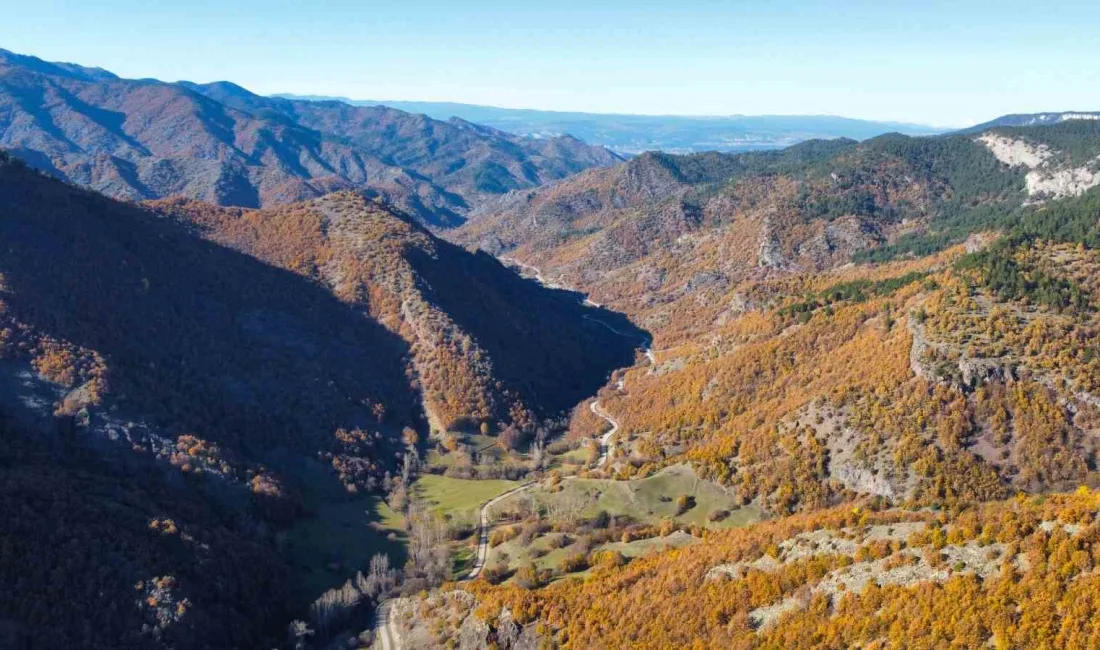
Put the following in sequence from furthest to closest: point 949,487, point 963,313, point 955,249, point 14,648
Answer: point 955,249, point 963,313, point 949,487, point 14,648

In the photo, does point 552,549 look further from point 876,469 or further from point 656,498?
point 876,469

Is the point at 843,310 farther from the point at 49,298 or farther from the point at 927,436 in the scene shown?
the point at 49,298

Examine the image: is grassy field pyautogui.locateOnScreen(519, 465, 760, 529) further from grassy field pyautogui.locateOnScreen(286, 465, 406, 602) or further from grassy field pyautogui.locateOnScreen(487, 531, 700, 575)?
grassy field pyautogui.locateOnScreen(286, 465, 406, 602)

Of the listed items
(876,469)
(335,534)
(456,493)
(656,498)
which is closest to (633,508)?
(656,498)

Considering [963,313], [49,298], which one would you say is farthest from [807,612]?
[49,298]

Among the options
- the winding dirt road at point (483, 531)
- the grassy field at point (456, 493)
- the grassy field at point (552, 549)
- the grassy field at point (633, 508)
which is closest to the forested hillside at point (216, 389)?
the grassy field at point (456, 493)

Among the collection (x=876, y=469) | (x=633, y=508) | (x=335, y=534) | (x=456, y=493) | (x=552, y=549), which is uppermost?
(x=876, y=469)

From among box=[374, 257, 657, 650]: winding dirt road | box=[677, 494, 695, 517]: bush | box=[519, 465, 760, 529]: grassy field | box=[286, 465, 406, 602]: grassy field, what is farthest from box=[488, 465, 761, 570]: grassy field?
box=[286, 465, 406, 602]: grassy field

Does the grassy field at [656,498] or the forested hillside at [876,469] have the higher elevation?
the forested hillside at [876,469]

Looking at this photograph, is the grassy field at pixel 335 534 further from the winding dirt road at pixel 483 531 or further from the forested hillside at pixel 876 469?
the forested hillside at pixel 876 469

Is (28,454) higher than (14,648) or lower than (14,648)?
higher

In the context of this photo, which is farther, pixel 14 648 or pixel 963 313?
pixel 963 313
